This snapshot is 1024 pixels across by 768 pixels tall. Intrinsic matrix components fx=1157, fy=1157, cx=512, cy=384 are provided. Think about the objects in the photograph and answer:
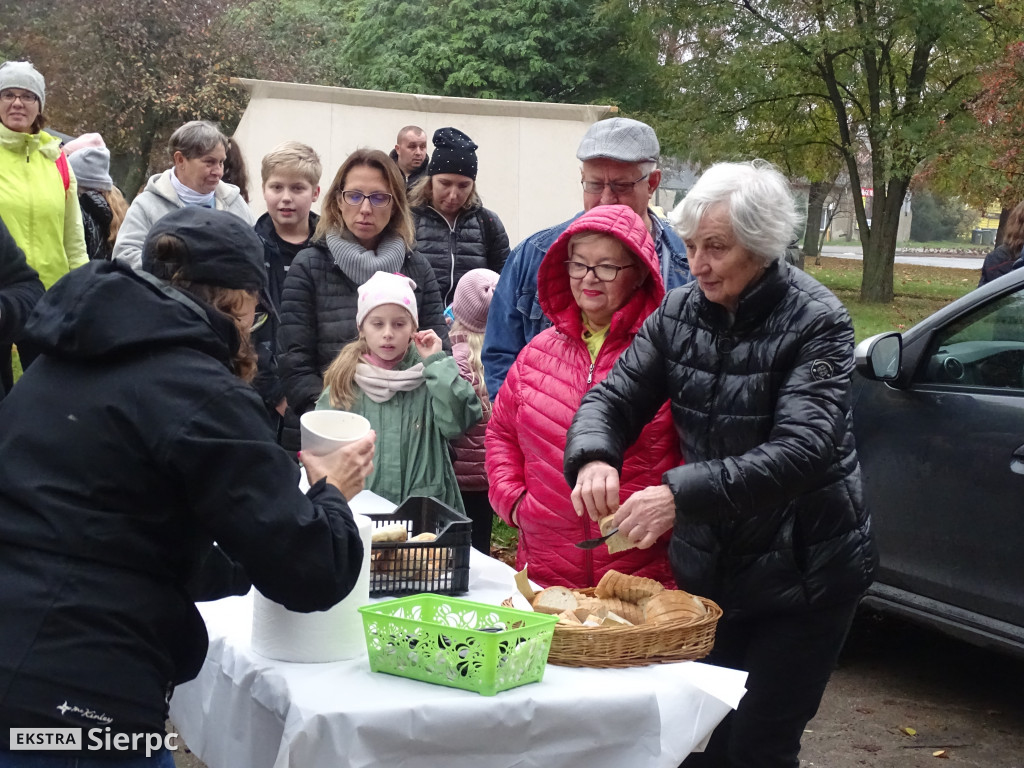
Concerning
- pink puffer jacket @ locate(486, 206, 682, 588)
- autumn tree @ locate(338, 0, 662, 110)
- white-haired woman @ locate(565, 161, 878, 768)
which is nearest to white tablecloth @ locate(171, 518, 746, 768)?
white-haired woman @ locate(565, 161, 878, 768)

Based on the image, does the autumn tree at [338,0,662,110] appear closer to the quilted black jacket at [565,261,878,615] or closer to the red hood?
the red hood

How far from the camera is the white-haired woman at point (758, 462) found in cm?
259

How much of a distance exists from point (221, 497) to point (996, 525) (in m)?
3.16

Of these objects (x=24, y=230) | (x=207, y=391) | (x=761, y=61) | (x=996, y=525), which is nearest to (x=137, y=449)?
(x=207, y=391)

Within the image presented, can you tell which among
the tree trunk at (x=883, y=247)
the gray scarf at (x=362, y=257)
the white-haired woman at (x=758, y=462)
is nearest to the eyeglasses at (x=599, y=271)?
the white-haired woman at (x=758, y=462)

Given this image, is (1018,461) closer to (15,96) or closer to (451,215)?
(451,215)

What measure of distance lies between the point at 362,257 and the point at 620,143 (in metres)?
1.27

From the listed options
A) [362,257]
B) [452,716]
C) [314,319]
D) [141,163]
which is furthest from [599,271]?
[141,163]

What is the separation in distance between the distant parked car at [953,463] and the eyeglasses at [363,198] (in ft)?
6.37

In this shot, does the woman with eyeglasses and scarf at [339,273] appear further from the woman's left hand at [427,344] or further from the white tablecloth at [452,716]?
the white tablecloth at [452,716]

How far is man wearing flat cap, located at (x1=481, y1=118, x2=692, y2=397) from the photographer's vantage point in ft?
12.4

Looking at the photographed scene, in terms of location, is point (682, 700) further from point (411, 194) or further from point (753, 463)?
point (411, 194)

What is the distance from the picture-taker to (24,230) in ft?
17.8

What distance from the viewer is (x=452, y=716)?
218cm
